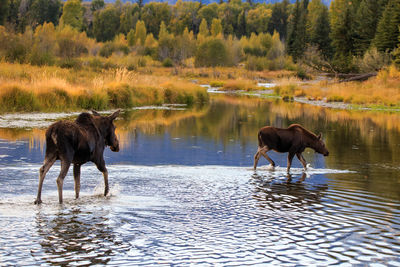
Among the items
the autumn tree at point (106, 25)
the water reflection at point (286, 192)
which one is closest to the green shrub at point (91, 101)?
the water reflection at point (286, 192)

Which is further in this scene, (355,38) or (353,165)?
(355,38)

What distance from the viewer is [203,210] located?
9242 millimetres

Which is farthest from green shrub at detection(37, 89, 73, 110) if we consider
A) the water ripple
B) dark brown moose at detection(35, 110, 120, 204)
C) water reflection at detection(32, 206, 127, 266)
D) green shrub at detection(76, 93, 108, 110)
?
water reflection at detection(32, 206, 127, 266)

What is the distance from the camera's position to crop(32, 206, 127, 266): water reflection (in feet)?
21.6

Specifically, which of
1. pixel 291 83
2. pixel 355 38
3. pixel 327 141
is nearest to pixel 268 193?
pixel 327 141

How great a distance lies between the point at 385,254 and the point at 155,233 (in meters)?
2.97

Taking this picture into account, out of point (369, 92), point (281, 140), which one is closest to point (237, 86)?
point (369, 92)

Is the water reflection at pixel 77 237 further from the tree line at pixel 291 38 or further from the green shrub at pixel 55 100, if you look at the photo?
the tree line at pixel 291 38

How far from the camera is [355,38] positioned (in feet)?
275

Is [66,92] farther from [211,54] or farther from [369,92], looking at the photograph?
[211,54]

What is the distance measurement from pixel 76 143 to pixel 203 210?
2.30 metres

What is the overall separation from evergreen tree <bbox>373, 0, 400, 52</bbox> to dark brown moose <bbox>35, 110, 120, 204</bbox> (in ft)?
201

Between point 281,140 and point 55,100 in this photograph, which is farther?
point 55,100

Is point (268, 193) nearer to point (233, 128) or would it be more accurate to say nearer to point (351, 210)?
point (351, 210)
